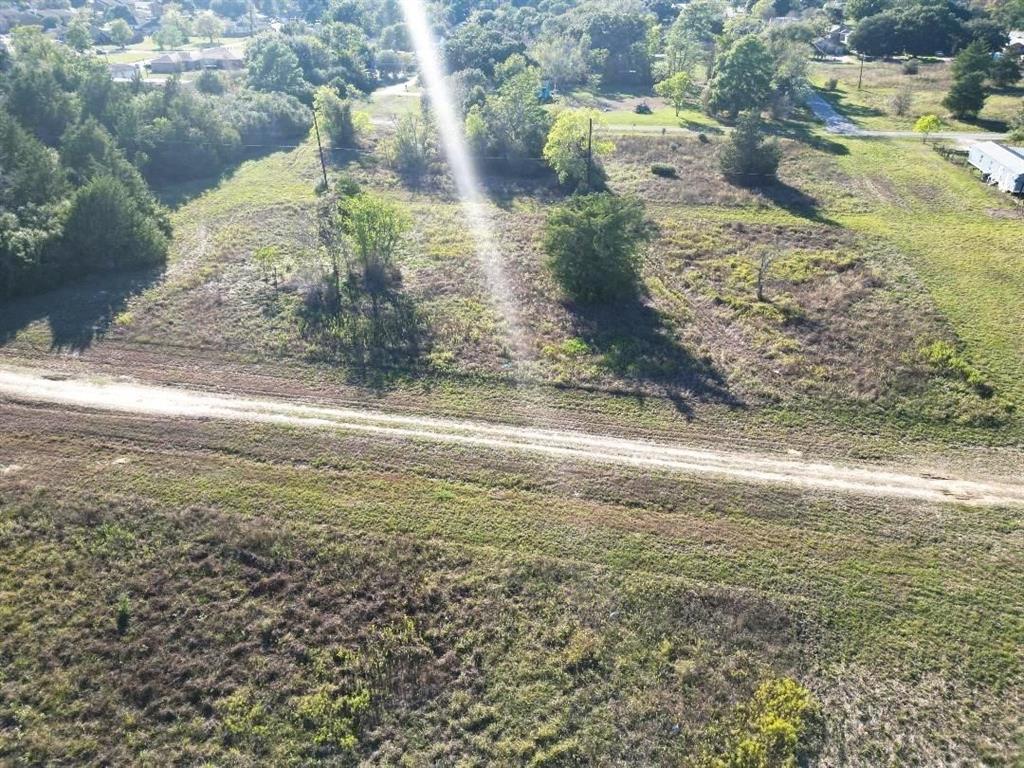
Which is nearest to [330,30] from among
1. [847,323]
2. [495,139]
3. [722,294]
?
[495,139]

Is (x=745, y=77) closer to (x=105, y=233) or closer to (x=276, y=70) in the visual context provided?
(x=276, y=70)

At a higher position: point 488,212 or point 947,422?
point 488,212

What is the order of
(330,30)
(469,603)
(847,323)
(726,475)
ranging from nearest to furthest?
(469,603) < (726,475) < (847,323) < (330,30)

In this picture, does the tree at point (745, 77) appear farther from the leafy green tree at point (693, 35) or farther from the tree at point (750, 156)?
the tree at point (750, 156)

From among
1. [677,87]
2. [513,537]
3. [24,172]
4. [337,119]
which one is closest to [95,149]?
[24,172]

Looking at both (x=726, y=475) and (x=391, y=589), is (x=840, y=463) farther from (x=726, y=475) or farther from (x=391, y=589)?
(x=391, y=589)

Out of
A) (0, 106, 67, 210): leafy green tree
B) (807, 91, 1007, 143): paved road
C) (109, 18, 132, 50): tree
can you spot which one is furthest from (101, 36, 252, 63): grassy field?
(807, 91, 1007, 143): paved road
